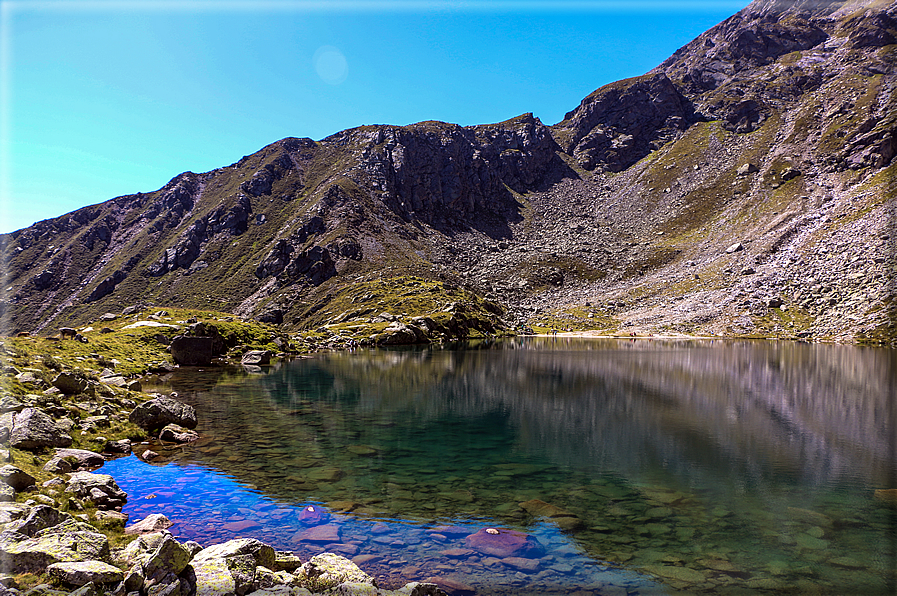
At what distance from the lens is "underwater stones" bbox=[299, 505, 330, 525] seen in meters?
16.6

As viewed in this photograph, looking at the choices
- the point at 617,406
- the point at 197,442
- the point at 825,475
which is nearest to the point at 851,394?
the point at 617,406

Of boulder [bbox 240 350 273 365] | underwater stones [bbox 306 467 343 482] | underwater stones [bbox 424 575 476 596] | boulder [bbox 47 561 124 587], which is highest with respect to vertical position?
boulder [bbox 47 561 124 587]

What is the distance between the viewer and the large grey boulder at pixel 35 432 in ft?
64.1

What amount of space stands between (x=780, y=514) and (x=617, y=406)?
2187 centimetres

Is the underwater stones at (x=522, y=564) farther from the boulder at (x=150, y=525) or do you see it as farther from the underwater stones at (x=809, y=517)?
the boulder at (x=150, y=525)

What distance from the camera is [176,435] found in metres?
27.2

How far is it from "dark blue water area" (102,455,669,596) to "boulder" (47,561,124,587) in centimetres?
435

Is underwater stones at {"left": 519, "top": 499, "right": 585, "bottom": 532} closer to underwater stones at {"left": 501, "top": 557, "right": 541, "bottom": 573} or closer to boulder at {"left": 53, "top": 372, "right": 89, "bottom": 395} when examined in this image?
underwater stones at {"left": 501, "top": 557, "right": 541, "bottom": 573}

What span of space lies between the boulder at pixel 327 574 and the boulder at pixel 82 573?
4.24 m

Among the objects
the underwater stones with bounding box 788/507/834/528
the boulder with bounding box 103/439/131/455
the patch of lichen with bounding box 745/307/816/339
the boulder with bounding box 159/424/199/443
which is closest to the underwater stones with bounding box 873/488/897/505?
the underwater stones with bounding box 788/507/834/528

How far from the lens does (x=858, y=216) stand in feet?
443

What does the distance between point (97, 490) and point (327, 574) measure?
1170cm

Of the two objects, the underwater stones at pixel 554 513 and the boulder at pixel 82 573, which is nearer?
the boulder at pixel 82 573

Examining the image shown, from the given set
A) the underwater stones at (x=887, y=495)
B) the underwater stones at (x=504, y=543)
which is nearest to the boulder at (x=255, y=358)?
the underwater stones at (x=504, y=543)
